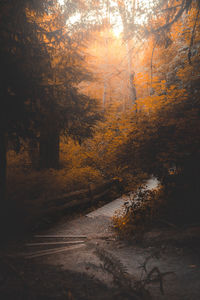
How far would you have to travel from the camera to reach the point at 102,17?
26.9 feet

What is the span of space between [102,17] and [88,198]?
750cm

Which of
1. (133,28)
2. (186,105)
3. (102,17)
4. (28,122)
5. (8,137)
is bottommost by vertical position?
(8,137)

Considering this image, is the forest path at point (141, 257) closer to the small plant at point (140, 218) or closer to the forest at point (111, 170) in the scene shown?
the forest at point (111, 170)

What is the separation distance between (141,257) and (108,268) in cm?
87

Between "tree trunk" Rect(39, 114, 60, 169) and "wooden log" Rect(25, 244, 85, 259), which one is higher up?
"tree trunk" Rect(39, 114, 60, 169)

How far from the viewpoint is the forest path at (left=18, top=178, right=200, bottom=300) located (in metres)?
3.21

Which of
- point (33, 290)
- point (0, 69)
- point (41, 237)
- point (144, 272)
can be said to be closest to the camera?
point (33, 290)

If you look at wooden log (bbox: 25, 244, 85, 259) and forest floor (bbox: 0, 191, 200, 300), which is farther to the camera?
wooden log (bbox: 25, 244, 85, 259)

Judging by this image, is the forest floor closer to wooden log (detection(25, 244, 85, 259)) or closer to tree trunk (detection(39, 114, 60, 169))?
wooden log (detection(25, 244, 85, 259))

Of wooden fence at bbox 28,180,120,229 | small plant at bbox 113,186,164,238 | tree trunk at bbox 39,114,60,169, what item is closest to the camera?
small plant at bbox 113,186,164,238

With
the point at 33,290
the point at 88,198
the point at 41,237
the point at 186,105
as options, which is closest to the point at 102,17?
the point at 186,105

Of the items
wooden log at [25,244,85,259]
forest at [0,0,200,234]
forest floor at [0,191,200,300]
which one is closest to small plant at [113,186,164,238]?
forest at [0,0,200,234]

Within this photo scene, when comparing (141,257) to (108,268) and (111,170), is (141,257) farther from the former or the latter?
(111,170)

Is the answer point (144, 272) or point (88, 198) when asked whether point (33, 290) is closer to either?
point (144, 272)
